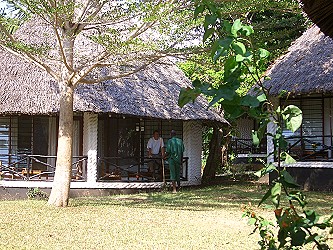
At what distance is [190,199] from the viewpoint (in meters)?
12.2

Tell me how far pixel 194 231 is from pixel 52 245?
203 cm

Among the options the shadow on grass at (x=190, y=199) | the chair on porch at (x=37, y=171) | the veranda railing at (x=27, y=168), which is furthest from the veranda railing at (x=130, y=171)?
the chair on porch at (x=37, y=171)

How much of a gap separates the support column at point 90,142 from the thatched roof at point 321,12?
40.5 feet

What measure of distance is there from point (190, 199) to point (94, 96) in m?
3.90

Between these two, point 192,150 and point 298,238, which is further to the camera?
point 192,150

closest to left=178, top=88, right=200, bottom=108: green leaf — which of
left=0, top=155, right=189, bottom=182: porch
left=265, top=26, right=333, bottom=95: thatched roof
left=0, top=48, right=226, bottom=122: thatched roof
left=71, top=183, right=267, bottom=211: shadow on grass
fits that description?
left=71, top=183, right=267, bottom=211: shadow on grass

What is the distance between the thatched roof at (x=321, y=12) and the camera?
6.03 feet

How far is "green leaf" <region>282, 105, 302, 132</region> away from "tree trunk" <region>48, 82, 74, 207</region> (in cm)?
877

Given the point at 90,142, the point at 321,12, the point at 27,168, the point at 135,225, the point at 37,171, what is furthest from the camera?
the point at 37,171

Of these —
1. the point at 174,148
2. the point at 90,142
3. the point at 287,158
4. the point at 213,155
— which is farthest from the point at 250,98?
the point at 213,155

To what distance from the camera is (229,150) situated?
24625mm

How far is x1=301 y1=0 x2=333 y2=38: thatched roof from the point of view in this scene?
1.84 m

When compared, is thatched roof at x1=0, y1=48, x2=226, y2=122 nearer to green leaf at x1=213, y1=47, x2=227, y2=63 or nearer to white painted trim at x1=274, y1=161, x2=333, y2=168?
white painted trim at x1=274, y1=161, x2=333, y2=168

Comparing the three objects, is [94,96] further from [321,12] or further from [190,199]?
[321,12]
